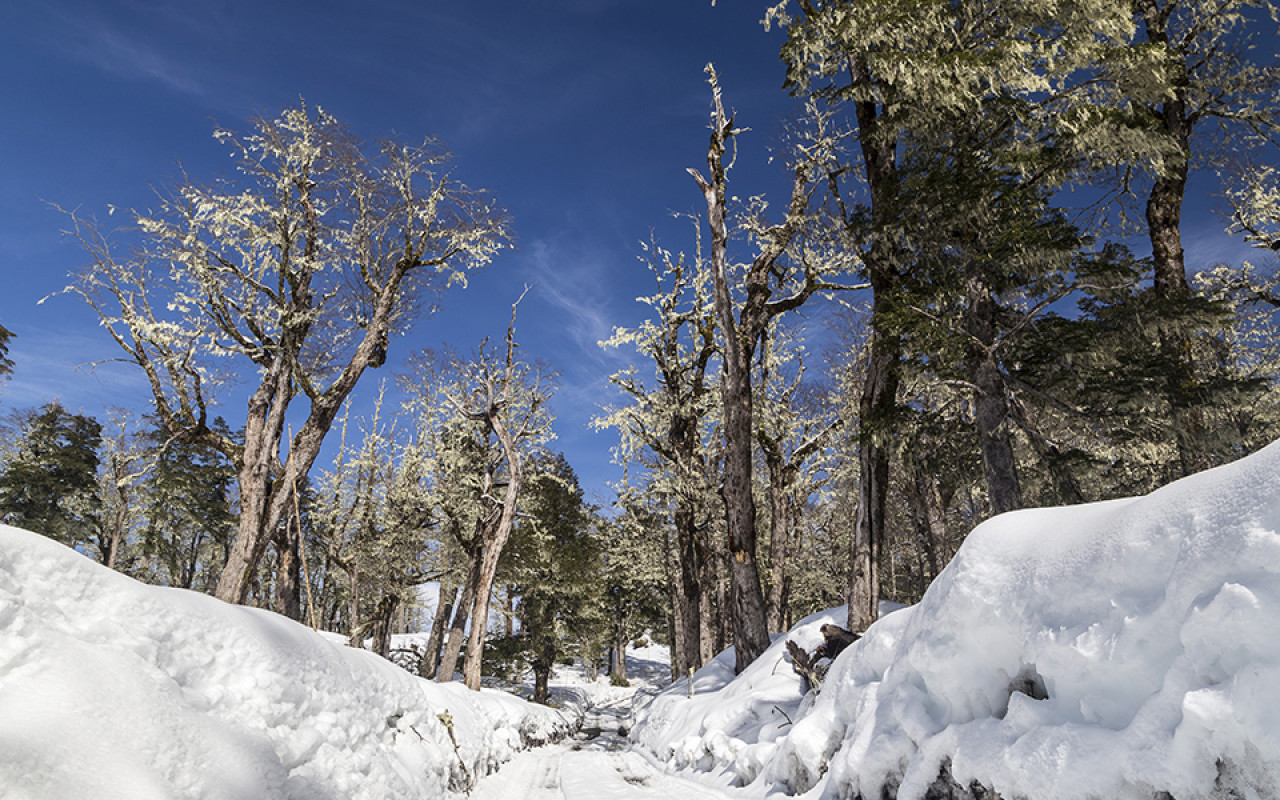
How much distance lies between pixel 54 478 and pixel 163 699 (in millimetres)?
33216

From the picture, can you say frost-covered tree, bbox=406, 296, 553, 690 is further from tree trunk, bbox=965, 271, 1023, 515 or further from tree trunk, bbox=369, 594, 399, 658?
tree trunk, bbox=965, 271, 1023, 515

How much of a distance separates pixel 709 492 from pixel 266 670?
1319 centimetres

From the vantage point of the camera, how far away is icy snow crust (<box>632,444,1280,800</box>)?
6.19 ft

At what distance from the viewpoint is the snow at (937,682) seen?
194cm

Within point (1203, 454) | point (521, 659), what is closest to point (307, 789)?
point (1203, 454)

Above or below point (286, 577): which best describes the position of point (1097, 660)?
above

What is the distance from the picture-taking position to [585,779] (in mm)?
6879

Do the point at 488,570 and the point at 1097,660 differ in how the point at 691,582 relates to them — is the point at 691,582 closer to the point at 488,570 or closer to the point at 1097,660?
the point at 488,570

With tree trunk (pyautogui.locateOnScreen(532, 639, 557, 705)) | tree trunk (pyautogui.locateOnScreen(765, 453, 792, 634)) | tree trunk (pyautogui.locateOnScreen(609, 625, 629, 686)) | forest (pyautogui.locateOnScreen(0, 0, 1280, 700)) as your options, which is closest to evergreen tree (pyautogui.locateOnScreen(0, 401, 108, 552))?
forest (pyautogui.locateOnScreen(0, 0, 1280, 700))

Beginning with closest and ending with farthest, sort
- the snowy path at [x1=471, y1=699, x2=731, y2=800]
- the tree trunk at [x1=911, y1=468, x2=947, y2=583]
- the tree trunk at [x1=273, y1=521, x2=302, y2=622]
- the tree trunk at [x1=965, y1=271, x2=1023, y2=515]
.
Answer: the snowy path at [x1=471, y1=699, x2=731, y2=800], the tree trunk at [x1=965, y1=271, x2=1023, y2=515], the tree trunk at [x1=911, y1=468, x2=947, y2=583], the tree trunk at [x1=273, y1=521, x2=302, y2=622]

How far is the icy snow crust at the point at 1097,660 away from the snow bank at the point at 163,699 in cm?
330

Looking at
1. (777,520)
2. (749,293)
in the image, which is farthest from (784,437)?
(749,293)

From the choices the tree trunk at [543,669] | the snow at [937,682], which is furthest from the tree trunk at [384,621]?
the snow at [937,682]

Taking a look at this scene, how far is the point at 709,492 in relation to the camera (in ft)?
52.3
